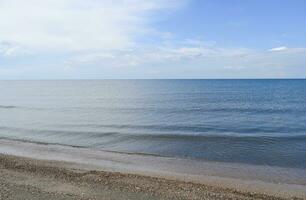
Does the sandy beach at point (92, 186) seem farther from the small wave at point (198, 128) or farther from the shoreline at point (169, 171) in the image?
the small wave at point (198, 128)

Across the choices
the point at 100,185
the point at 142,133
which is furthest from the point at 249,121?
the point at 100,185

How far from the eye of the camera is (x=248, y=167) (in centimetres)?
1797

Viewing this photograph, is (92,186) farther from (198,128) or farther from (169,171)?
(198,128)

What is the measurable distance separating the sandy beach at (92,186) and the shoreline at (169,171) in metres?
0.04

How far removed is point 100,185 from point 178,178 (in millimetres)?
3755

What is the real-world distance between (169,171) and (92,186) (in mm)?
4749

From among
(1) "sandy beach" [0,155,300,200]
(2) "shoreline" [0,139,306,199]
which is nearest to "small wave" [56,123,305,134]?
(2) "shoreline" [0,139,306,199]

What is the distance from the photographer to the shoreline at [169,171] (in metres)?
13.7

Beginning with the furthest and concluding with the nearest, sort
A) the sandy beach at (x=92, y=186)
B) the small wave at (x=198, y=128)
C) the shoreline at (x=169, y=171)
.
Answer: the small wave at (x=198, y=128)
the shoreline at (x=169, y=171)
the sandy beach at (x=92, y=186)

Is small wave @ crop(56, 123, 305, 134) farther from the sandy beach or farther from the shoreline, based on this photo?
the sandy beach

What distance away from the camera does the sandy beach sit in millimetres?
12258

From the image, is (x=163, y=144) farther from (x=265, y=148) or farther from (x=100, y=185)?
(x=100, y=185)

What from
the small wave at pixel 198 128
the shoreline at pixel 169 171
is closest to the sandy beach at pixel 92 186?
the shoreline at pixel 169 171

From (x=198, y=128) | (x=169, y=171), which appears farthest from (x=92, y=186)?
(x=198, y=128)
